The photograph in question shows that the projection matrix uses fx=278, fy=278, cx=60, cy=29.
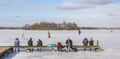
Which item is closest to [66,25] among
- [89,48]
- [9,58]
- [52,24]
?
[52,24]

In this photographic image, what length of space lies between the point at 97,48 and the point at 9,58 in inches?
313

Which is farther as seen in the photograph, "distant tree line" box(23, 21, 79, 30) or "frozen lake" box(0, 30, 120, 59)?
"distant tree line" box(23, 21, 79, 30)

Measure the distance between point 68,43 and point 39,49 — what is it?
3158mm

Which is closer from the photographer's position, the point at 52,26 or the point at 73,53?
the point at 73,53

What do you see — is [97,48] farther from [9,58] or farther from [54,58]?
[9,58]

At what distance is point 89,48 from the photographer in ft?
80.3

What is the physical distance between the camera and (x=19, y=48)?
22406 mm

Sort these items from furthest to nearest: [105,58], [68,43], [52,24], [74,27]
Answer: [52,24], [74,27], [68,43], [105,58]

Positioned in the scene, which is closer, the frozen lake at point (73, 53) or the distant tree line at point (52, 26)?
the frozen lake at point (73, 53)

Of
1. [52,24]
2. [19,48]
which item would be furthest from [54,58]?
[52,24]


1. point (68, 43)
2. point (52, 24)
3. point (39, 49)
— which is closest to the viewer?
point (68, 43)

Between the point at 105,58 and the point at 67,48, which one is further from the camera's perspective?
the point at 67,48

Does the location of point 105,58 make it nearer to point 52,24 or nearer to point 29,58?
point 29,58

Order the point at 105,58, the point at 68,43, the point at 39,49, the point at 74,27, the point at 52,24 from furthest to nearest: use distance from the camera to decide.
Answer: the point at 52,24
the point at 74,27
the point at 39,49
the point at 68,43
the point at 105,58
